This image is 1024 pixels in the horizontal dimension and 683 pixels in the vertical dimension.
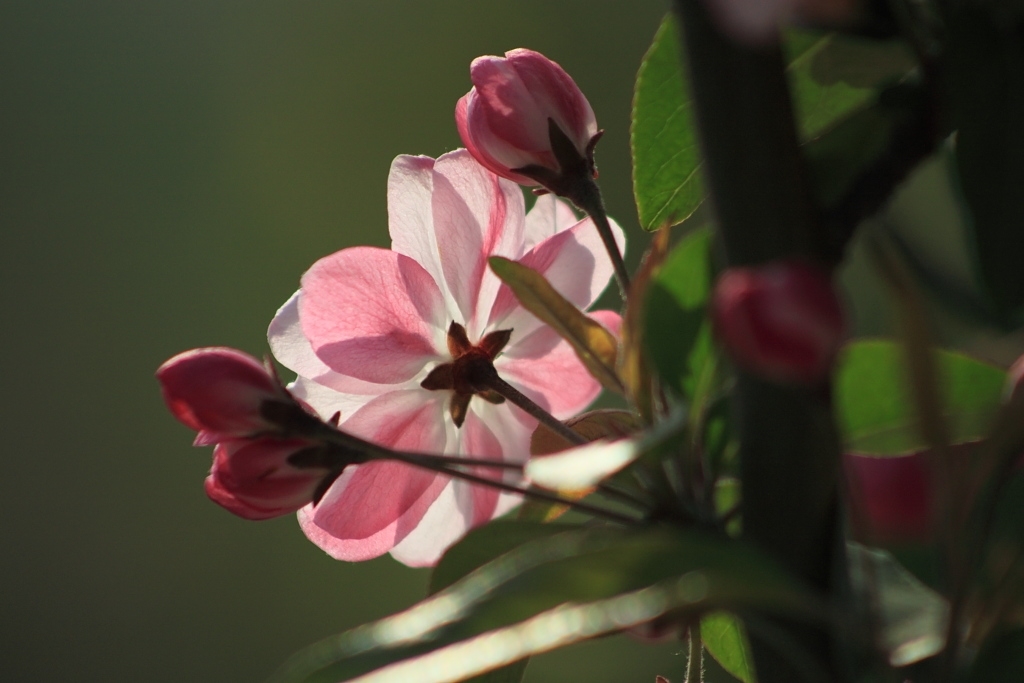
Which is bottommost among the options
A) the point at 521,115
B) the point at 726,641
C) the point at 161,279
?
the point at 161,279

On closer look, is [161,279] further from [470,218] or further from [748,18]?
[748,18]

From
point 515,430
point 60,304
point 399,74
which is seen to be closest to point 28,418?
point 60,304

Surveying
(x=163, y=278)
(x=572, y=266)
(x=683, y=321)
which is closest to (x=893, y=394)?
(x=683, y=321)

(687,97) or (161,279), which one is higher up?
(687,97)

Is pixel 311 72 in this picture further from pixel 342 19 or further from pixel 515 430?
pixel 515 430

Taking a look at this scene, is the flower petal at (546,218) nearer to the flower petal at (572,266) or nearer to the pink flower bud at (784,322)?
the flower petal at (572,266)

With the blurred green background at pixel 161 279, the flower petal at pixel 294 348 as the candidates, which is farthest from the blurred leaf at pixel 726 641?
the blurred green background at pixel 161 279
